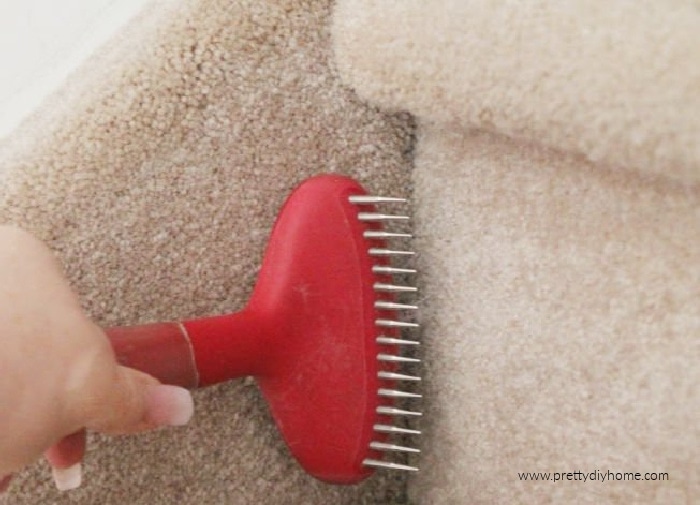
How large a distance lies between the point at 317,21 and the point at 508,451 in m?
0.37

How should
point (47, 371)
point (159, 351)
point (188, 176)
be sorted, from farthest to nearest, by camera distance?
point (188, 176)
point (159, 351)
point (47, 371)

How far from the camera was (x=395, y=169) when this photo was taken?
28.6 inches

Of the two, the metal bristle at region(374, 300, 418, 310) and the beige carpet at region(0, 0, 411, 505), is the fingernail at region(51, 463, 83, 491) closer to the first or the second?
the beige carpet at region(0, 0, 411, 505)

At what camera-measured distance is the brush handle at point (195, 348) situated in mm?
556

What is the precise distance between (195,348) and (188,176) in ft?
0.51

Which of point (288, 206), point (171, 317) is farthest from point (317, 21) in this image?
point (171, 317)

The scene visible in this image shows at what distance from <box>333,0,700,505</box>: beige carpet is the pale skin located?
282 mm

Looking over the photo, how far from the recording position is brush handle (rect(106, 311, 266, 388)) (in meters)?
0.56

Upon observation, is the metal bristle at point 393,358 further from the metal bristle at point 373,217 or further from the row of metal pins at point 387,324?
the metal bristle at point 373,217

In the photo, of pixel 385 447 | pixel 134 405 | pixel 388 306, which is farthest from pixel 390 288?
pixel 134 405

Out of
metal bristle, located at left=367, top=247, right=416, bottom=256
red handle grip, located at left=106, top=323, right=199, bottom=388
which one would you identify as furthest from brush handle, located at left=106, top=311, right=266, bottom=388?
metal bristle, located at left=367, top=247, right=416, bottom=256

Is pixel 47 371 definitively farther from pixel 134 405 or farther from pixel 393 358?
pixel 393 358

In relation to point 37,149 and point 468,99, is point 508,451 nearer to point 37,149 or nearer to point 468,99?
point 468,99

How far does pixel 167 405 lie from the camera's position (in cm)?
51
